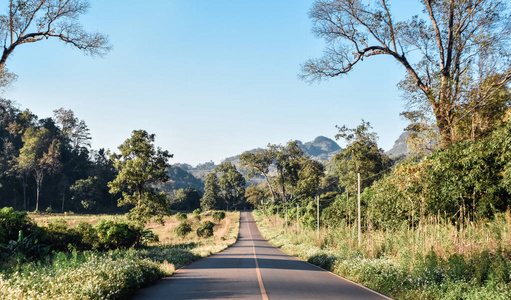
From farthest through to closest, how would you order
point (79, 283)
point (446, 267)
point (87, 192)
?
point (87, 192), point (446, 267), point (79, 283)

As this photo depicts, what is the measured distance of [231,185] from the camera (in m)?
130

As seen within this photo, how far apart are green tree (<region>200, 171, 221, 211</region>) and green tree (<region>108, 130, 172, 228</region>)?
84.5m

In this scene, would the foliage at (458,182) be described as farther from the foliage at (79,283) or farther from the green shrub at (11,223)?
the green shrub at (11,223)

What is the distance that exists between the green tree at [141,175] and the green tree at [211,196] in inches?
3326

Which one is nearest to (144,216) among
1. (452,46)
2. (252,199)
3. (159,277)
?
(159,277)

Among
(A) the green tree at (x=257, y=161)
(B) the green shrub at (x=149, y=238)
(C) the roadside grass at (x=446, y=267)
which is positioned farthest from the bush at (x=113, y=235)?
(A) the green tree at (x=257, y=161)

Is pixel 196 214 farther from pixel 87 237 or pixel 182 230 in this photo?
pixel 87 237

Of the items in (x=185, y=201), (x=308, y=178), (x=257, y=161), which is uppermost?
(x=257, y=161)

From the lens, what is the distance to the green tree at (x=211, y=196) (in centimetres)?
11804

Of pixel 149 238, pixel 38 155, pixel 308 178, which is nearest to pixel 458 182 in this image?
pixel 149 238

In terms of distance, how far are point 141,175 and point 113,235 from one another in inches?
226

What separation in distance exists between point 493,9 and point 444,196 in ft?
36.8

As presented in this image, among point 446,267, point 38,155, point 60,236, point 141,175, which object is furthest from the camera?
point 38,155

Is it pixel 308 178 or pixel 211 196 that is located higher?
pixel 308 178
